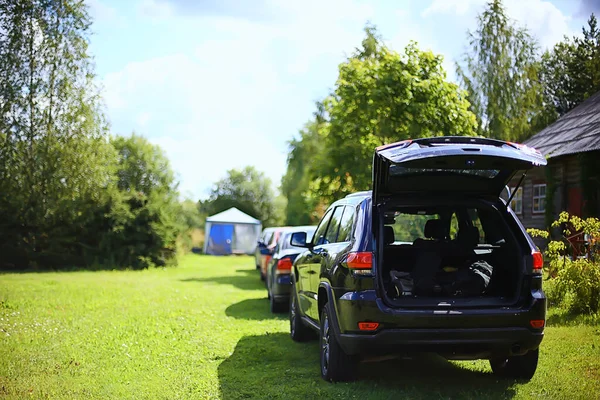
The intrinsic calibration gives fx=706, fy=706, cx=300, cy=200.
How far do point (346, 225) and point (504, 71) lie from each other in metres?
36.7

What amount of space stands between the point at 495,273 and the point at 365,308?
162 cm

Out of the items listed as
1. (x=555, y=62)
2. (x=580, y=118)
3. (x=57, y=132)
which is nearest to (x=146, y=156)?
(x=57, y=132)

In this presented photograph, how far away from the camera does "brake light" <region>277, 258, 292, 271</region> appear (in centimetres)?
1330

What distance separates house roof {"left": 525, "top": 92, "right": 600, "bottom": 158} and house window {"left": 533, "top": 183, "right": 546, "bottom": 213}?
79.3 inches

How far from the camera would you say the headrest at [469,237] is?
298 inches

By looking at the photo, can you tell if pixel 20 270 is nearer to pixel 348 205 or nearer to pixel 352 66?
pixel 352 66

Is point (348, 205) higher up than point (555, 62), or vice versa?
point (555, 62)

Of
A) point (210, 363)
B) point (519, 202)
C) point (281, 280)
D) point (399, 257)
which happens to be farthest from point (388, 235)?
point (519, 202)

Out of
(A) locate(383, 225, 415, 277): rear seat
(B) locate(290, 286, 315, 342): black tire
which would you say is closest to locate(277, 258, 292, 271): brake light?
(B) locate(290, 286, 315, 342): black tire

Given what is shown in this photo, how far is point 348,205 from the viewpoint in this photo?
7.64m

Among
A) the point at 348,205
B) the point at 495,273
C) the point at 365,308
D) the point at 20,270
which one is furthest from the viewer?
the point at 20,270

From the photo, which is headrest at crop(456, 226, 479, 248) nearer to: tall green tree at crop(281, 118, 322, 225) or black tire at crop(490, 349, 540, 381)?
black tire at crop(490, 349, 540, 381)

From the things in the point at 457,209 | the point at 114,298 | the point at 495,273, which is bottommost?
the point at 114,298

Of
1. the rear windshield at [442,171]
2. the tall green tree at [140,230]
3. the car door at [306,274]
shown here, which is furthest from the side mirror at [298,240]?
the tall green tree at [140,230]
